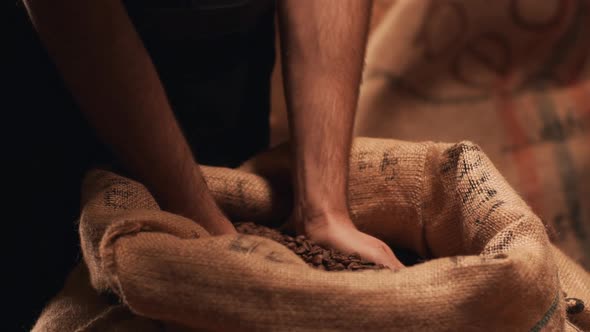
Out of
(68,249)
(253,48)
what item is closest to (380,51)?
(253,48)

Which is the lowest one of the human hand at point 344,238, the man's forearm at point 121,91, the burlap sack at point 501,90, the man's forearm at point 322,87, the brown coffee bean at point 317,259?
the burlap sack at point 501,90

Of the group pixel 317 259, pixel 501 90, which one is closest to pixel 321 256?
pixel 317 259

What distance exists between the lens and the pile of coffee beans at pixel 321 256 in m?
0.61

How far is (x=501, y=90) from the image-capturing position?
1277 mm

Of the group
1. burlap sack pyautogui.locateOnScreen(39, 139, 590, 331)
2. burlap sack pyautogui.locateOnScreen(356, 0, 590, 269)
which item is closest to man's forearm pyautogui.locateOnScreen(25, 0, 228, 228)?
burlap sack pyautogui.locateOnScreen(39, 139, 590, 331)

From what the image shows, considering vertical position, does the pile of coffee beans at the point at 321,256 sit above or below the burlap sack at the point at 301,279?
below

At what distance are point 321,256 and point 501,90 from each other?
2.46 ft

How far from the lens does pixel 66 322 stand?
64 centimetres

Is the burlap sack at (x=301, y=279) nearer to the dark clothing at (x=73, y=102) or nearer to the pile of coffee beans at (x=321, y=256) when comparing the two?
the pile of coffee beans at (x=321, y=256)

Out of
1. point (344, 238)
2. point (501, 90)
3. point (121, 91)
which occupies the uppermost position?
point (121, 91)

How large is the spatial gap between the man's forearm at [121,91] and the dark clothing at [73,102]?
113 mm

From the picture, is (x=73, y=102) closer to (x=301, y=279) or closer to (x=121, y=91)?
(x=121, y=91)

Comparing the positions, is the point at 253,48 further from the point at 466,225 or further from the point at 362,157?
the point at 466,225

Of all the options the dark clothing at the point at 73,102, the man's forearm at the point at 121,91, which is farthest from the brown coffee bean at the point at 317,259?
the dark clothing at the point at 73,102
